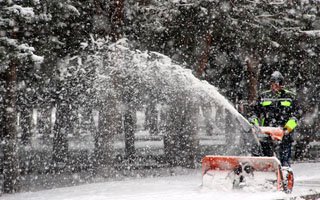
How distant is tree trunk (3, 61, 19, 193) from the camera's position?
14.7 metres

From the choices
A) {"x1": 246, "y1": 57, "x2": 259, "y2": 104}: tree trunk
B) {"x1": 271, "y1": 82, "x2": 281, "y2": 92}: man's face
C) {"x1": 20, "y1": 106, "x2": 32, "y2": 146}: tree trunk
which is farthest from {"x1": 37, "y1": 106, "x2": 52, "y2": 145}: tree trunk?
{"x1": 271, "y1": 82, "x2": 281, "y2": 92}: man's face

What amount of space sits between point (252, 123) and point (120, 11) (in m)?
8.15

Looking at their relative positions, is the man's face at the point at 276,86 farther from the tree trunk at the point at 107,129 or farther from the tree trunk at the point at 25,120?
the tree trunk at the point at 25,120

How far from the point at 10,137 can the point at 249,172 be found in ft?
28.9

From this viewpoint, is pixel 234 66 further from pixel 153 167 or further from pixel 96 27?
pixel 96 27

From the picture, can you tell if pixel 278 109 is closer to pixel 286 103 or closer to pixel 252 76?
pixel 286 103

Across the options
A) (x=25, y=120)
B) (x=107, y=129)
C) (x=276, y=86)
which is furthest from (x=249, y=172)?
(x=25, y=120)

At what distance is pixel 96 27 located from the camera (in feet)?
51.3

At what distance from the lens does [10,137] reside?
49.1ft

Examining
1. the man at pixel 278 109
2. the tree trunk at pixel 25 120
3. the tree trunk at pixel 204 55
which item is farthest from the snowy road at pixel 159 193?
the tree trunk at pixel 25 120

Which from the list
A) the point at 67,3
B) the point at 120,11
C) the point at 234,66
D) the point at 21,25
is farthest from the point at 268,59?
the point at 21,25

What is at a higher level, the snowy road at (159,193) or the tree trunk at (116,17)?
the tree trunk at (116,17)

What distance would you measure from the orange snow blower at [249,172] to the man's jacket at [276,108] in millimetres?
787

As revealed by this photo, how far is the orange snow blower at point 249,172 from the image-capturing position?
8.15 meters
